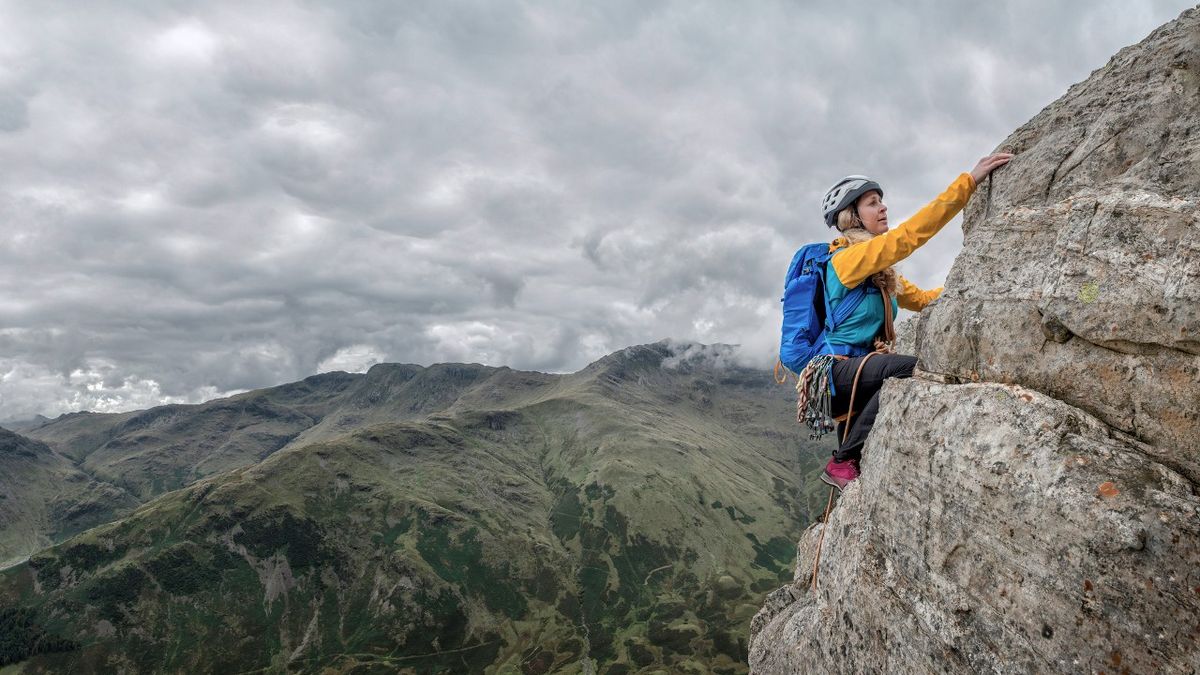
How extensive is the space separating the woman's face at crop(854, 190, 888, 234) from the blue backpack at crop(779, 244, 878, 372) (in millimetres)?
873

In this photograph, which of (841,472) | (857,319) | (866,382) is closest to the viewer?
(857,319)

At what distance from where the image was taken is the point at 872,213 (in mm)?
10844

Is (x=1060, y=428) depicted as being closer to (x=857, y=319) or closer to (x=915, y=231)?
(x=915, y=231)

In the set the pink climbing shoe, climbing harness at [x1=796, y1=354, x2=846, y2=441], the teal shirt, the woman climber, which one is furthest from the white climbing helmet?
the pink climbing shoe

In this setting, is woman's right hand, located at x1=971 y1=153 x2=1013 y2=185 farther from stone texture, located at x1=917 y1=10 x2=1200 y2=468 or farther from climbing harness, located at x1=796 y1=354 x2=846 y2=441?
climbing harness, located at x1=796 y1=354 x2=846 y2=441

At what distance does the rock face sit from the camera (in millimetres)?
6484


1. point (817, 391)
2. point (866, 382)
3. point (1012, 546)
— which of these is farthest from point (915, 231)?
point (1012, 546)

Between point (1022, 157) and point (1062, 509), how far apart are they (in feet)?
24.1

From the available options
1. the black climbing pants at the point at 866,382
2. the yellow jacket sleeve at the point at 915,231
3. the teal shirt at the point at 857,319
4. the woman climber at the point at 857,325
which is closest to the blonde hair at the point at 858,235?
the woman climber at the point at 857,325

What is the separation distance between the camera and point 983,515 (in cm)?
793

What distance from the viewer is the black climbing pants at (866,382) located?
10.9 metres

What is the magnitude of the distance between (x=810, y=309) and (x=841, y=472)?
450 cm

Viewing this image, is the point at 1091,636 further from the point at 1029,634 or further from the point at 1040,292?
the point at 1040,292

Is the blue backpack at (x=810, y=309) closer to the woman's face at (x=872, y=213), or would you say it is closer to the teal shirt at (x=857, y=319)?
the teal shirt at (x=857, y=319)
